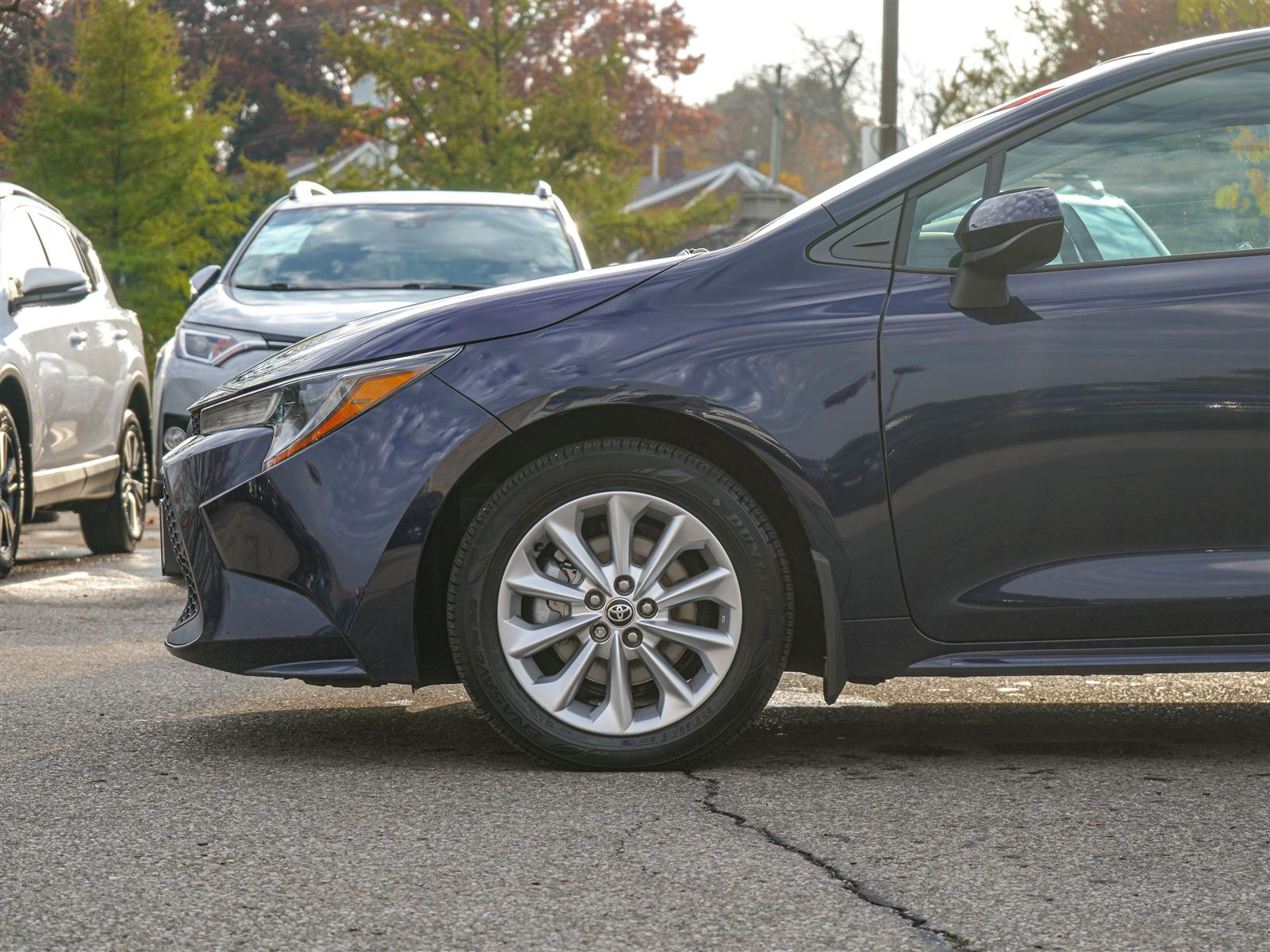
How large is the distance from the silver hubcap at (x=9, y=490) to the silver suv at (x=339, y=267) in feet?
2.24

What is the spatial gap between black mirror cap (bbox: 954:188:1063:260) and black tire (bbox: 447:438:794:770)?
792mm

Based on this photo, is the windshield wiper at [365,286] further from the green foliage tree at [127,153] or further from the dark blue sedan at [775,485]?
the green foliage tree at [127,153]

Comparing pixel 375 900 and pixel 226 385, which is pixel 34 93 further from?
pixel 375 900

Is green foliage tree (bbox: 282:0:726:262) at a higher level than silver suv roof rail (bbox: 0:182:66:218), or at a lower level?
higher

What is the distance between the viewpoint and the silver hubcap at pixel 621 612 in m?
4.11

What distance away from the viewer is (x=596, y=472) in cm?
412

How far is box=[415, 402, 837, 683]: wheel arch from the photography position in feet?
13.7

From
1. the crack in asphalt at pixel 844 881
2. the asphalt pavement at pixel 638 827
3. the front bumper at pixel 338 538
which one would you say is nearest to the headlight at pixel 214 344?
the asphalt pavement at pixel 638 827

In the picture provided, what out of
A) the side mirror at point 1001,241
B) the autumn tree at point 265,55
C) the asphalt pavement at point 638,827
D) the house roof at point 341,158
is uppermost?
the autumn tree at point 265,55

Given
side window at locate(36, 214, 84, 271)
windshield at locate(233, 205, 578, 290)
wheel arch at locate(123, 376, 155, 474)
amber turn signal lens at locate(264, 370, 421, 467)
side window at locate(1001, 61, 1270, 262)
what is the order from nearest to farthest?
amber turn signal lens at locate(264, 370, 421, 467) < side window at locate(1001, 61, 1270, 262) < windshield at locate(233, 205, 578, 290) < side window at locate(36, 214, 84, 271) < wheel arch at locate(123, 376, 155, 474)

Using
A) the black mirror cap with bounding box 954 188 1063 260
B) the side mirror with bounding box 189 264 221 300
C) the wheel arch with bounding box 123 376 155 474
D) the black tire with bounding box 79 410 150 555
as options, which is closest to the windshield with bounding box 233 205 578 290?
the side mirror with bounding box 189 264 221 300

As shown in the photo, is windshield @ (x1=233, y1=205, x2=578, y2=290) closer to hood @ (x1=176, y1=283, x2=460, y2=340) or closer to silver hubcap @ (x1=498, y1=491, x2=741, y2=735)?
hood @ (x1=176, y1=283, x2=460, y2=340)

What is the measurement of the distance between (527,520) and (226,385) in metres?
0.98

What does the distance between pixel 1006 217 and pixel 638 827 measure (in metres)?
1.60
